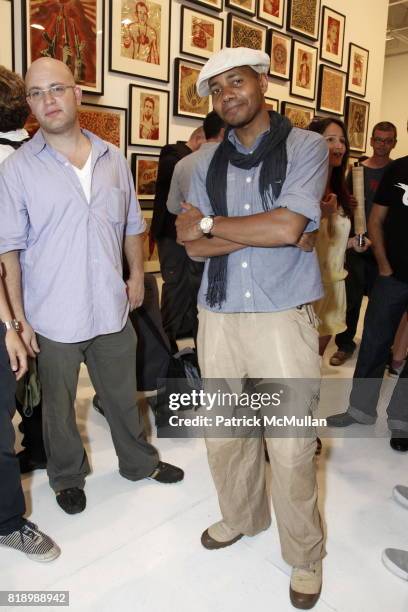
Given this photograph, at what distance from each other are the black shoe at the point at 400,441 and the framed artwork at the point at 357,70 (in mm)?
5441

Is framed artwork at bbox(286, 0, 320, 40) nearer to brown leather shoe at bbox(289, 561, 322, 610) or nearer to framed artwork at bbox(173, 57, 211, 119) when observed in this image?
framed artwork at bbox(173, 57, 211, 119)

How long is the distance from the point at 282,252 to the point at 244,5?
4.46 metres

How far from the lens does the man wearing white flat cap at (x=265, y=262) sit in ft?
5.41

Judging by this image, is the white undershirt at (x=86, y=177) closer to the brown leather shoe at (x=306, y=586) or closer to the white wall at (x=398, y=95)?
the brown leather shoe at (x=306, y=586)

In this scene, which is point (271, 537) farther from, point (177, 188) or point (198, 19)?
point (198, 19)

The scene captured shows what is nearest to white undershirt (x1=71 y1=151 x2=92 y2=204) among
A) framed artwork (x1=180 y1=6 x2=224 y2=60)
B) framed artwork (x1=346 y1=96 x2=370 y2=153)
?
framed artwork (x1=180 y1=6 x2=224 y2=60)

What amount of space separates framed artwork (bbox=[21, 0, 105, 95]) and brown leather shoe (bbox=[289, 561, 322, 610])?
3650mm

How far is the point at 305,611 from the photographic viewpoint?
5.66 feet

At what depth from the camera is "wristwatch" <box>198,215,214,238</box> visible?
68.2 inches

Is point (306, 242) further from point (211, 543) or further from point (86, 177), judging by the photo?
point (211, 543)

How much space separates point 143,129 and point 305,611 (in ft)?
12.9

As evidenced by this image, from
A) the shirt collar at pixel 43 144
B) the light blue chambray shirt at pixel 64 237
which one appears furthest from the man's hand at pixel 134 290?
the shirt collar at pixel 43 144

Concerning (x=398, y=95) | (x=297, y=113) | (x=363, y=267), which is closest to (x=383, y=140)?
(x=363, y=267)

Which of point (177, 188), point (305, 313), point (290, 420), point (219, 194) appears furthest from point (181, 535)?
point (177, 188)
